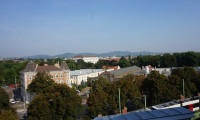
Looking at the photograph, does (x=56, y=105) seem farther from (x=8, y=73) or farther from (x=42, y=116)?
(x=8, y=73)

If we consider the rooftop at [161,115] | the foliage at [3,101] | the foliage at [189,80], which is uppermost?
the rooftop at [161,115]

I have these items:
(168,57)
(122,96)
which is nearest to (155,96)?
(122,96)

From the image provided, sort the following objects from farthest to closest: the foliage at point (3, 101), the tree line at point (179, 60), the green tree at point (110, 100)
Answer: the tree line at point (179, 60) → the foliage at point (3, 101) → the green tree at point (110, 100)

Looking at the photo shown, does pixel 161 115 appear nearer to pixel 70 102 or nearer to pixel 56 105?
pixel 70 102

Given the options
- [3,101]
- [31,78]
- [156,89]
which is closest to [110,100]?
[156,89]

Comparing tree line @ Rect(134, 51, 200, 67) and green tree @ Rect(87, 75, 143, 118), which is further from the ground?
tree line @ Rect(134, 51, 200, 67)

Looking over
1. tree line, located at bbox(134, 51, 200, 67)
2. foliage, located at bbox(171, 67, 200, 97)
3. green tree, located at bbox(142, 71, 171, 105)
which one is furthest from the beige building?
tree line, located at bbox(134, 51, 200, 67)

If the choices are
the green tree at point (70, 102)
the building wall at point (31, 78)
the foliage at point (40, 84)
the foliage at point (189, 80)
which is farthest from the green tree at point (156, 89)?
the building wall at point (31, 78)

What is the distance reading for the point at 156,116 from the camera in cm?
1097

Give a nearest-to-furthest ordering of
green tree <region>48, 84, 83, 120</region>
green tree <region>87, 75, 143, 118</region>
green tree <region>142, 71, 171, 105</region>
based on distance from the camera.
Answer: green tree <region>87, 75, 143, 118</region> → green tree <region>48, 84, 83, 120</region> → green tree <region>142, 71, 171, 105</region>

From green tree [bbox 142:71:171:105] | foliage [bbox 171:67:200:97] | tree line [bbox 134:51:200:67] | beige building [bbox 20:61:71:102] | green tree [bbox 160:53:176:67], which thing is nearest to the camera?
green tree [bbox 142:71:171:105]

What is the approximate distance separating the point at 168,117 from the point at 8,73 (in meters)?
63.6

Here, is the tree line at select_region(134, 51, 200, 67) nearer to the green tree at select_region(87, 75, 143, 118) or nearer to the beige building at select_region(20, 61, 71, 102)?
the beige building at select_region(20, 61, 71, 102)

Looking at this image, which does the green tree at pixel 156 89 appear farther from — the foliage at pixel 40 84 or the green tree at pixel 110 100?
the foliage at pixel 40 84
